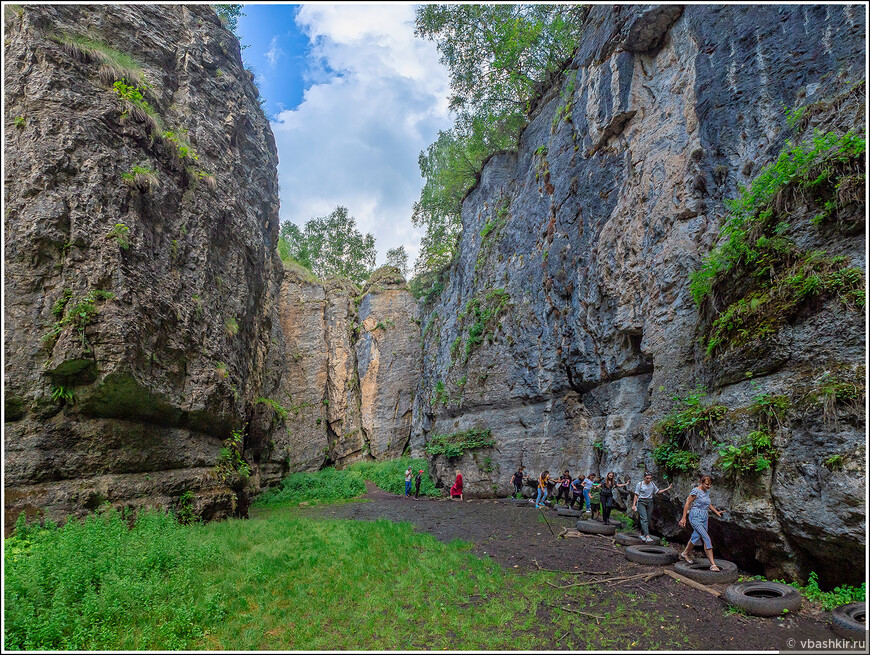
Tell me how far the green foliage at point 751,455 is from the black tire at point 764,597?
5.89 ft

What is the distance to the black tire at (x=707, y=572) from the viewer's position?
7.44 metres

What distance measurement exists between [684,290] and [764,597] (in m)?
8.02

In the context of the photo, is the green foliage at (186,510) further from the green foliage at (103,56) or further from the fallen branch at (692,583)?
the green foliage at (103,56)

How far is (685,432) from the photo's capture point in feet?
32.2

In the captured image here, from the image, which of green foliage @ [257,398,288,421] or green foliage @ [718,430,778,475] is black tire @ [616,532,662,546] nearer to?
green foliage @ [718,430,778,475]

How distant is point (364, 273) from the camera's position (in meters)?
46.2

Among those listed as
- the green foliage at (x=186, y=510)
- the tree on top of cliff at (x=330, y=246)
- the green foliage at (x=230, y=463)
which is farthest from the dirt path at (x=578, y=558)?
the tree on top of cliff at (x=330, y=246)

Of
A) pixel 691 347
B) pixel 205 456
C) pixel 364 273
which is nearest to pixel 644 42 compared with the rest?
pixel 691 347

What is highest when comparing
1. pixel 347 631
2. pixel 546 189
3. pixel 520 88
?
pixel 520 88

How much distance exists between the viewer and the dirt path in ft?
19.0

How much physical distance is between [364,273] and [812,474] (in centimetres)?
4253

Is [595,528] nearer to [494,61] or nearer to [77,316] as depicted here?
[77,316]

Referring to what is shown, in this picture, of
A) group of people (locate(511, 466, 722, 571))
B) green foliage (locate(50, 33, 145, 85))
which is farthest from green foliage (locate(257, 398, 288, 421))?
green foliage (locate(50, 33, 145, 85))

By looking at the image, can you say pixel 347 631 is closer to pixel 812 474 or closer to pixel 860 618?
pixel 860 618
